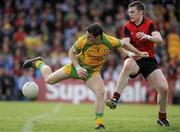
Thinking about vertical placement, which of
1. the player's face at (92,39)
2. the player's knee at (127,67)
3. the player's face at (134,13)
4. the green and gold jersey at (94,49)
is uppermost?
the player's face at (134,13)

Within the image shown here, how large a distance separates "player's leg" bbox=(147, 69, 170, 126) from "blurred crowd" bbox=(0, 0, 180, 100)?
13.0 metres

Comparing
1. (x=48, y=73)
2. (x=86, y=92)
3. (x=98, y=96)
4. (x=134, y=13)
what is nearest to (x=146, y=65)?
(x=134, y=13)

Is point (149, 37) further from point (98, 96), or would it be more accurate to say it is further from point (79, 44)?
point (98, 96)

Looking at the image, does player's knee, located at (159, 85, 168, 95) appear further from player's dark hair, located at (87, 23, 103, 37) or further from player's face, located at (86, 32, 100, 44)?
player's dark hair, located at (87, 23, 103, 37)

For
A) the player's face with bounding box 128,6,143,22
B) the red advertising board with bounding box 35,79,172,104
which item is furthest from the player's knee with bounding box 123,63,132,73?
the red advertising board with bounding box 35,79,172,104

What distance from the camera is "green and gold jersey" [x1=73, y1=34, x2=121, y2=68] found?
490 inches

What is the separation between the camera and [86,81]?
1264 cm

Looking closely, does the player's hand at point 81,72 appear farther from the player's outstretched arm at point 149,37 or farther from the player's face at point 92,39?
the player's outstretched arm at point 149,37

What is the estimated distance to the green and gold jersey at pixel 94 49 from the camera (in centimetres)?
1244

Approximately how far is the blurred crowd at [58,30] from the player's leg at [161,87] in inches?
510

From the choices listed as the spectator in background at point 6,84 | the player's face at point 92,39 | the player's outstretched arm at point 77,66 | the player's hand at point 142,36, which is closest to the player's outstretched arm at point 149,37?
the player's hand at point 142,36

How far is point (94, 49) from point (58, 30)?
16.9 metres

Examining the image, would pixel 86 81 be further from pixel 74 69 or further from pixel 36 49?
pixel 36 49

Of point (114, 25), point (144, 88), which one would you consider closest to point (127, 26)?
point (144, 88)
